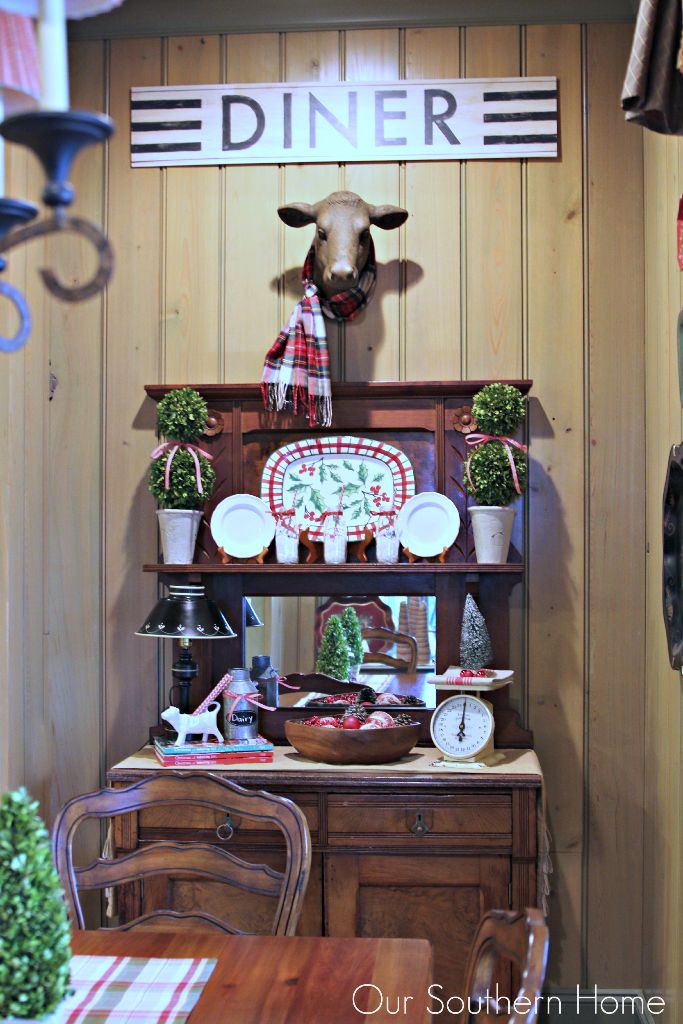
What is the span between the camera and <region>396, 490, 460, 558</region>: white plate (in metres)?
3.04

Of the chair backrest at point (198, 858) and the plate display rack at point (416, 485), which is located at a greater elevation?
the plate display rack at point (416, 485)

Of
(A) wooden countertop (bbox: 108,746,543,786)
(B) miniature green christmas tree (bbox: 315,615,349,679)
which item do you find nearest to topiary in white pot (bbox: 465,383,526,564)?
(B) miniature green christmas tree (bbox: 315,615,349,679)

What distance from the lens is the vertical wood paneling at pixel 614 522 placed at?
10.2ft

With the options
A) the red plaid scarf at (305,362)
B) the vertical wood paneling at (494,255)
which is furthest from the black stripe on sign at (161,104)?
the vertical wood paneling at (494,255)

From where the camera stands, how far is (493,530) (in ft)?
9.77

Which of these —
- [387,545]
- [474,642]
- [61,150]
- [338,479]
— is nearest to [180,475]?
[338,479]

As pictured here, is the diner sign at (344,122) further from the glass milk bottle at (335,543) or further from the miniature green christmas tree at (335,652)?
the miniature green christmas tree at (335,652)

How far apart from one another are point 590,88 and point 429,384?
1050mm

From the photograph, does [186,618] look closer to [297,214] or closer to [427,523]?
[427,523]

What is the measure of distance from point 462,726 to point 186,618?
0.81m

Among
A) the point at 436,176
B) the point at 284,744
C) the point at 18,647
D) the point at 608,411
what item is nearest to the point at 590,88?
the point at 436,176

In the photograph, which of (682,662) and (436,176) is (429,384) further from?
(682,662)

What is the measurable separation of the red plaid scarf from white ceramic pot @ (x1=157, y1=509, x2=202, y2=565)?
0.41 metres

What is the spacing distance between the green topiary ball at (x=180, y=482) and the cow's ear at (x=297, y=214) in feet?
2.47
